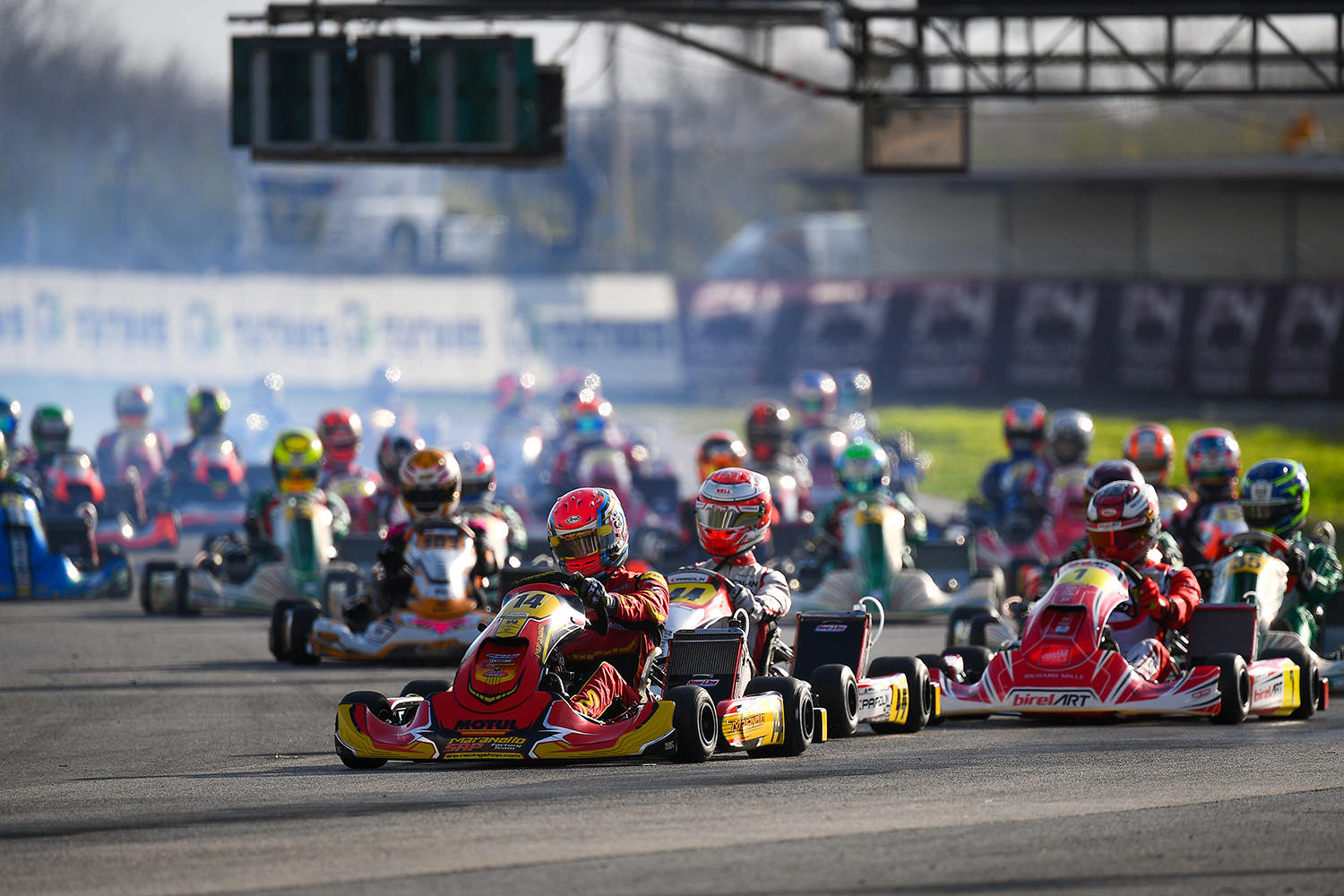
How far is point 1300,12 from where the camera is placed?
20.0m

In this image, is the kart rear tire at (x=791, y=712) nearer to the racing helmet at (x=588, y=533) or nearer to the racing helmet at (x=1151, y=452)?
the racing helmet at (x=588, y=533)

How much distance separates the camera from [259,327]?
4119 cm

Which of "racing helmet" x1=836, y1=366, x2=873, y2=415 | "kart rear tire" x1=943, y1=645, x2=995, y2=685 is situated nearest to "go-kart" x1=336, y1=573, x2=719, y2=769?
"kart rear tire" x1=943, y1=645, x2=995, y2=685

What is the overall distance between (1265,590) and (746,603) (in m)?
3.47

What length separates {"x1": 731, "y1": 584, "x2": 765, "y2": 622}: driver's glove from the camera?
1020 cm

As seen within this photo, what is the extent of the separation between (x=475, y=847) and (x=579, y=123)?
54.5 m

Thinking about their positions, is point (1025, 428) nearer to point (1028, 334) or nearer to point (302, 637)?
point (302, 637)

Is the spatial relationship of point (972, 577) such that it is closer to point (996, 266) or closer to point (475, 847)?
point (475, 847)

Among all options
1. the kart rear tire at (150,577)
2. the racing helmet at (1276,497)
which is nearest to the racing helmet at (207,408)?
the kart rear tire at (150,577)

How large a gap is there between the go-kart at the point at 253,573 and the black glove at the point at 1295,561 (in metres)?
7.13

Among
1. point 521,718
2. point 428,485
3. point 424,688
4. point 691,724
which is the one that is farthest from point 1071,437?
point 521,718

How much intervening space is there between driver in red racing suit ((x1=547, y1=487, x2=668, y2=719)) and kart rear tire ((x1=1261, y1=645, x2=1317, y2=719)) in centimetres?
349

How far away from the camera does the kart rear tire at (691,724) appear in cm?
890

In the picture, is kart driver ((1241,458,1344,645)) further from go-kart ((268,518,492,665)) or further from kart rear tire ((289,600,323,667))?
kart rear tire ((289,600,323,667))
